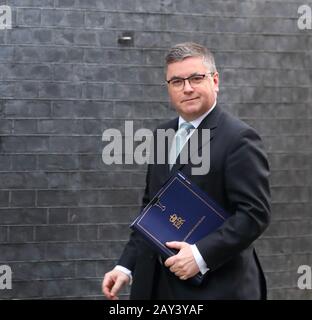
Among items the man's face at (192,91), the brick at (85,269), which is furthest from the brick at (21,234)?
the man's face at (192,91)

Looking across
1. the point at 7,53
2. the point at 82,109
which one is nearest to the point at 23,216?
the point at 82,109

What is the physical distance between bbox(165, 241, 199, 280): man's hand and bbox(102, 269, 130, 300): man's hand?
0.45m

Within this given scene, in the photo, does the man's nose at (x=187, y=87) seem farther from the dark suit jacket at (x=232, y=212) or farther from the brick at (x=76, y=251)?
the brick at (x=76, y=251)

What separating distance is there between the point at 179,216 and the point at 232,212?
9.3 inches

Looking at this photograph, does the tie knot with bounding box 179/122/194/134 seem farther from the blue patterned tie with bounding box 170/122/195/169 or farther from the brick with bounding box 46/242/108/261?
the brick with bounding box 46/242/108/261

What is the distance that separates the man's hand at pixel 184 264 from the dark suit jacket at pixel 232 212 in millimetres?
56

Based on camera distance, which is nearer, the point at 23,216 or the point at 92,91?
the point at 23,216

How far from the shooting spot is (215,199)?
247 cm

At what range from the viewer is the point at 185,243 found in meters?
2.42

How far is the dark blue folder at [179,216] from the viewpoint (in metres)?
2.43

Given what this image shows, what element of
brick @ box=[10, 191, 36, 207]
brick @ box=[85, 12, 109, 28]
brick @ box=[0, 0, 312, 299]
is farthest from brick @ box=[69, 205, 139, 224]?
brick @ box=[85, 12, 109, 28]

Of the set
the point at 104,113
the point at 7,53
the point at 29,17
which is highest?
the point at 29,17

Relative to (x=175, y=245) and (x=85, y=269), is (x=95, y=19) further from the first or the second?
(x=175, y=245)
